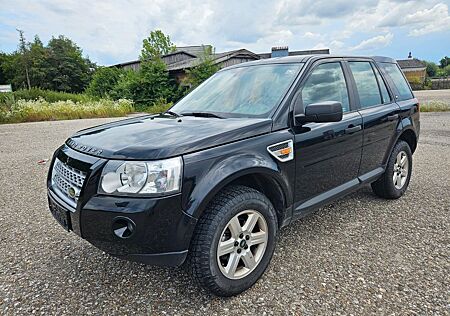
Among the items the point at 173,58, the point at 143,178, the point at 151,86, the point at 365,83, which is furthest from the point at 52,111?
the point at 173,58

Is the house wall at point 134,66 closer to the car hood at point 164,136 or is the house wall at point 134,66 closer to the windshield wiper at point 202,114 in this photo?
the windshield wiper at point 202,114

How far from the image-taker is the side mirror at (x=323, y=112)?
2297 mm

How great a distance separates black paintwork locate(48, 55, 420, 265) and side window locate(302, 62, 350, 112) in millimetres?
83

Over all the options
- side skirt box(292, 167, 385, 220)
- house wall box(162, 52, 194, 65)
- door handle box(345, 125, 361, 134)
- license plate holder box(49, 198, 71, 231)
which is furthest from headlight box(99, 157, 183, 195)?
house wall box(162, 52, 194, 65)

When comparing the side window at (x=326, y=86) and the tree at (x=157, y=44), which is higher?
the tree at (x=157, y=44)

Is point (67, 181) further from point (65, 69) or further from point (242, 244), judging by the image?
point (65, 69)

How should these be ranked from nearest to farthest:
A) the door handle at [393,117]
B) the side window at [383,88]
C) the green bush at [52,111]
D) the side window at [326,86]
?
the side window at [326,86] → the door handle at [393,117] → the side window at [383,88] → the green bush at [52,111]

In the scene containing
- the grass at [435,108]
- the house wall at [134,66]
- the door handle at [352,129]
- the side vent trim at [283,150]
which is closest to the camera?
the side vent trim at [283,150]

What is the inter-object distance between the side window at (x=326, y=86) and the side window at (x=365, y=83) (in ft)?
0.82

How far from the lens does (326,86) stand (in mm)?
2920

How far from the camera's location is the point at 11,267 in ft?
8.46

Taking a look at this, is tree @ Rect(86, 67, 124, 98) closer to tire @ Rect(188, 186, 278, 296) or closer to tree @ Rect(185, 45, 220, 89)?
tree @ Rect(185, 45, 220, 89)

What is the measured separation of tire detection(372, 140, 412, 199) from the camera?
3.63 m

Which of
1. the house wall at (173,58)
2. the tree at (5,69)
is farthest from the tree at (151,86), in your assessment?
the tree at (5,69)
